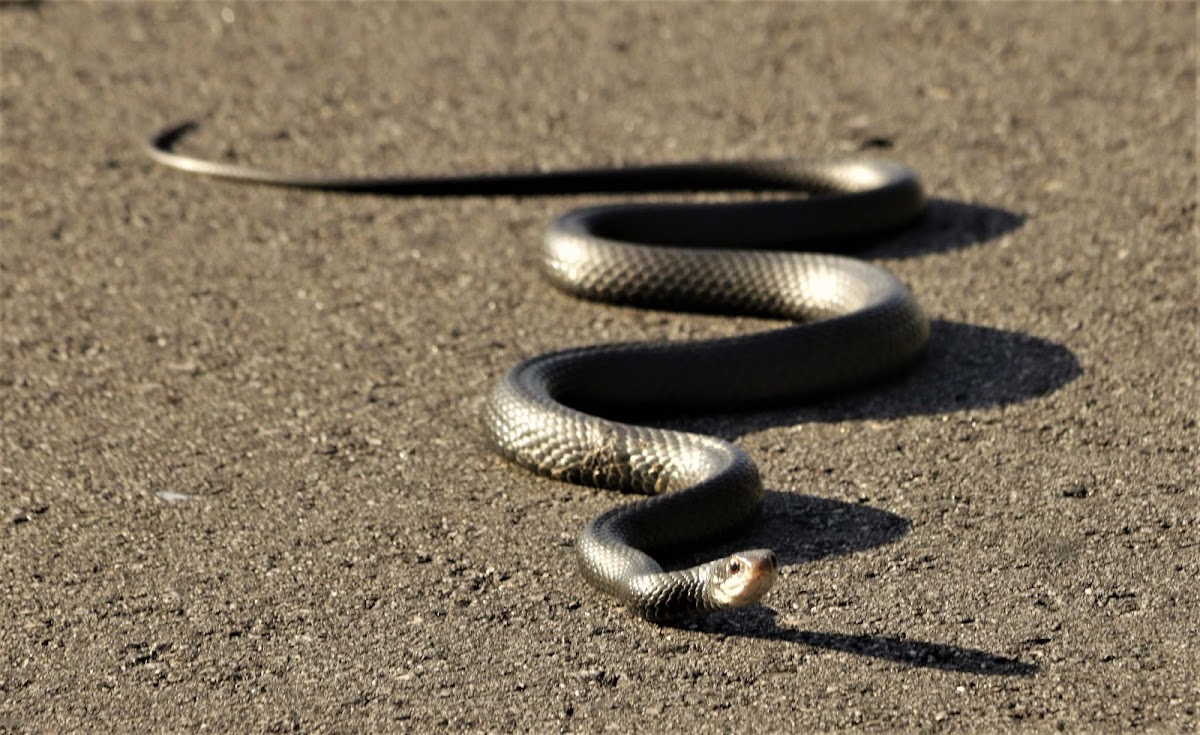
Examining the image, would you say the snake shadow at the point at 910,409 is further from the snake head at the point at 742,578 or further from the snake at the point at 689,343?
the snake head at the point at 742,578

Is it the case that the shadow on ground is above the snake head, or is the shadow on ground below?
below

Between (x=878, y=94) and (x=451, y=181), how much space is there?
2.65m

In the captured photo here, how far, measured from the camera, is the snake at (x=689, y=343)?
14.7 feet

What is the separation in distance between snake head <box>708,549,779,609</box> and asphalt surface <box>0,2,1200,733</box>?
6.0 inches

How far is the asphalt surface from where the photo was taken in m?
3.90

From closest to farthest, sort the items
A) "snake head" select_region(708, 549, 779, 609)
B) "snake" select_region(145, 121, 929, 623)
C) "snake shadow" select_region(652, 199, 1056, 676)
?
"snake head" select_region(708, 549, 779, 609) → "snake shadow" select_region(652, 199, 1056, 676) → "snake" select_region(145, 121, 929, 623)

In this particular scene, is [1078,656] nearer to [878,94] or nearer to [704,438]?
[704,438]

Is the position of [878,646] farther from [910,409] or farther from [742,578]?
[910,409]

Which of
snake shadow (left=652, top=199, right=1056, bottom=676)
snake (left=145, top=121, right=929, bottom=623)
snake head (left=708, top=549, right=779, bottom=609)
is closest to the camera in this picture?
snake head (left=708, top=549, right=779, bottom=609)

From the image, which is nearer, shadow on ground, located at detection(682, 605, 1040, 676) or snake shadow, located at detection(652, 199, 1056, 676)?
shadow on ground, located at detection(682, 605, 1040, 676)

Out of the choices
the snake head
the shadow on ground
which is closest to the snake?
the snake head

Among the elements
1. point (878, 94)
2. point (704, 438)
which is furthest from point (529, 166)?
point (704, 438)

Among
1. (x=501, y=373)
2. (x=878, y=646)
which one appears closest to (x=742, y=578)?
(x=878, y=646)

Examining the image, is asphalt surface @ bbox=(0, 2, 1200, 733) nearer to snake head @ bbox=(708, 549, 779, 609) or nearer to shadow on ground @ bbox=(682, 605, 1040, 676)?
shadow on ground @ bbox=(682, 605, 1040, 676)
